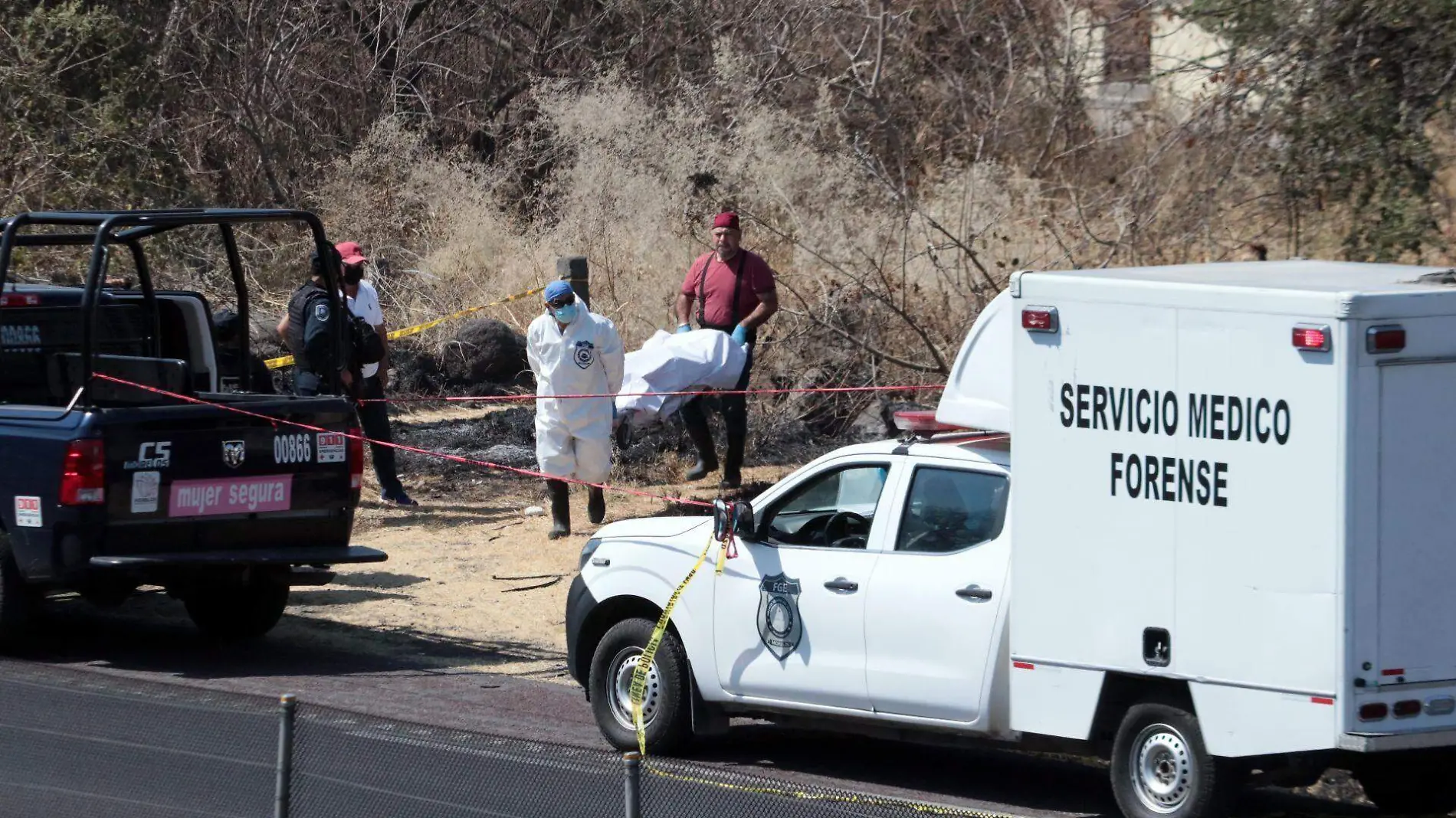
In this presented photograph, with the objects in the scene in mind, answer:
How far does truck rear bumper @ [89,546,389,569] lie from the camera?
8672mm

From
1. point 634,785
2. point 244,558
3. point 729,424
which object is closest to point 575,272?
point 729,424

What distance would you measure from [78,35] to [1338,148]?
16.0 m

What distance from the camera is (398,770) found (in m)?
5.29

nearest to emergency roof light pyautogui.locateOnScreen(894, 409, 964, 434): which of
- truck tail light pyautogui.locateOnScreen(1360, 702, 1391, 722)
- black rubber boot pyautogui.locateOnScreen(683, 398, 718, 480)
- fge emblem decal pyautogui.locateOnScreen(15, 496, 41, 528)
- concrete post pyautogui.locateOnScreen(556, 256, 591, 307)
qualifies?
truck tail light pyautogui.locateOnScreen(1360, 702, 1391, 722)

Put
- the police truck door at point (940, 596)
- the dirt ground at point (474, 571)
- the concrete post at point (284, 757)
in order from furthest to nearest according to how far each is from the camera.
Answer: the dirt ground at point (474, 571) < the police truck door at point (940, 596) < the concrete post at point (284, 757)

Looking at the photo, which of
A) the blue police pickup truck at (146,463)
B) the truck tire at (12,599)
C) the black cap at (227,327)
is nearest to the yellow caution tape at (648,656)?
the blue police pickup truck at (146,463)

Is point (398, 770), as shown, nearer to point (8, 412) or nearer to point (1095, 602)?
point (1095, 602)

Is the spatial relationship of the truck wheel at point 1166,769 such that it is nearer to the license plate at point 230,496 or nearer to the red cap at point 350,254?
the license plate at point 230,496

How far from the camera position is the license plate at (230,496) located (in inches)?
353

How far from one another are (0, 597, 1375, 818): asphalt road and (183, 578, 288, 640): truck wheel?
1689 millimetres

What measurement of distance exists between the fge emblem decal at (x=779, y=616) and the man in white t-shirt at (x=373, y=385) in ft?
22.1

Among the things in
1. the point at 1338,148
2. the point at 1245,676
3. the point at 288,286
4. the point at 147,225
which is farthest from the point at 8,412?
the point at 288,286

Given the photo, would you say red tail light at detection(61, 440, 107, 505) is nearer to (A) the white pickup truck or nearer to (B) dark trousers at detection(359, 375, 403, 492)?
(A) the white pickup truck

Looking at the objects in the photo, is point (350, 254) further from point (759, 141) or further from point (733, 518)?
point (759, 141)
